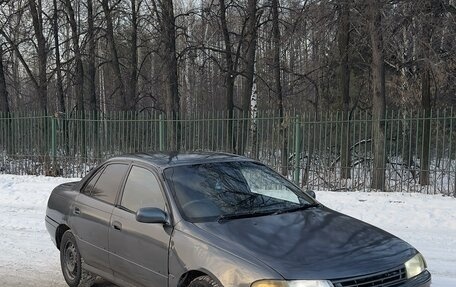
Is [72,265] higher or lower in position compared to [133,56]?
lower

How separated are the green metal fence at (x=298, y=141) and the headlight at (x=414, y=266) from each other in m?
7.73

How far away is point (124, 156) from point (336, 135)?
800 cm

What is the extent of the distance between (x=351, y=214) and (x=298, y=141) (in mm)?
3141

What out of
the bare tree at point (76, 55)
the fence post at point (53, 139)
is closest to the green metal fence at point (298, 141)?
the fence post at point (53, 139)

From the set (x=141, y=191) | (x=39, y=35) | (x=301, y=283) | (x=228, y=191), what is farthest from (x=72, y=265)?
(x=39, y=35)

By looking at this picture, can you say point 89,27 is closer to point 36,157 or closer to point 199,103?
point 36,157

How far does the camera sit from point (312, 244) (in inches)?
148

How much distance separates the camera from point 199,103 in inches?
1838

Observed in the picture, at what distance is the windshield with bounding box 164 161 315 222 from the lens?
4387 millimetres

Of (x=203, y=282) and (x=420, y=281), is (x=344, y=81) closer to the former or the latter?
(x=420, y=281)

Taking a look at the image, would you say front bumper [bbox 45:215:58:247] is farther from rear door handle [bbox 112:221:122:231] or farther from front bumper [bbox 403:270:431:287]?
front bumper [bbox 403:270:431:287]

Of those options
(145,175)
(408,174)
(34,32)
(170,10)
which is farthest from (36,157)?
(145,175)

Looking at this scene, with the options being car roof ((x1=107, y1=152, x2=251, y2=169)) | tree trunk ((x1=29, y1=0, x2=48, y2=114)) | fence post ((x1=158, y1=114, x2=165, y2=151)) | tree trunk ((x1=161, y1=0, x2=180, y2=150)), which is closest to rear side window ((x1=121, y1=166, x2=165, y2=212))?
car roof ((x1=107, y1=152, x2=251, y2=169))

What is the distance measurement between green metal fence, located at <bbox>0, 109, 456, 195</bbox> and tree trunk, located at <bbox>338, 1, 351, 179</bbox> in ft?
0.11
